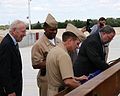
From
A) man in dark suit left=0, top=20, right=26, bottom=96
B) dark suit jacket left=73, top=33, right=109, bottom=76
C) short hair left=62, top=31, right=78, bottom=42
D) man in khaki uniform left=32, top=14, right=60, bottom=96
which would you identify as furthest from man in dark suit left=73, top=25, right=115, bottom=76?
short hair left=62, top=31, right=78, bottom=42

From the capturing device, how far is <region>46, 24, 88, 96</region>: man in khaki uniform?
4297 millimetres

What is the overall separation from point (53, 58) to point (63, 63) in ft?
0.60

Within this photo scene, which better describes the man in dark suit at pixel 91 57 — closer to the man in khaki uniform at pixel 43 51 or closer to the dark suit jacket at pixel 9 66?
the man in khaki uniform at pixel 43 51

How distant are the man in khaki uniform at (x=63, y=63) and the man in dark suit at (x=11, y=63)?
0.61 meters

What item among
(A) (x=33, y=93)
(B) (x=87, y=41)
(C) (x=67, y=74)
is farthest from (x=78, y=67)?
(A) (x=33, y=93)

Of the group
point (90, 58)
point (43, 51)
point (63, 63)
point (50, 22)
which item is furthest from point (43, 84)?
point (63, 63)

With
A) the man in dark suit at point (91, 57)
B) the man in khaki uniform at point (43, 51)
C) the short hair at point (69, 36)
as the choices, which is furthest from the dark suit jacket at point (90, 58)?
the short hair at point (69, 36)

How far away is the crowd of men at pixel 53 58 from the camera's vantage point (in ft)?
14.4

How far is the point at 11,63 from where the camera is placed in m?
4.99

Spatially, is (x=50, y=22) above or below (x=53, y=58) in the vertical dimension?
above

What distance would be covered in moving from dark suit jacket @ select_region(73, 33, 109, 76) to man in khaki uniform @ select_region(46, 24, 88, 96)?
0.98 metres

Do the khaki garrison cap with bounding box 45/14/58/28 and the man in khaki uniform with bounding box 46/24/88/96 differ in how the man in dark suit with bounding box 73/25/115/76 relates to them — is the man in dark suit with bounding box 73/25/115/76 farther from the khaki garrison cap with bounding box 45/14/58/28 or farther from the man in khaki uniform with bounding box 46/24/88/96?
the man in khaki uniform with bounding box 46/24/88/96

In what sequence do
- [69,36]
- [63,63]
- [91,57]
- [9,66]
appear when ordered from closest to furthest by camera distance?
[63,63]
[69,36]
[9,66]
[91,57]

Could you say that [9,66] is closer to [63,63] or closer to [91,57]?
[63,63]
